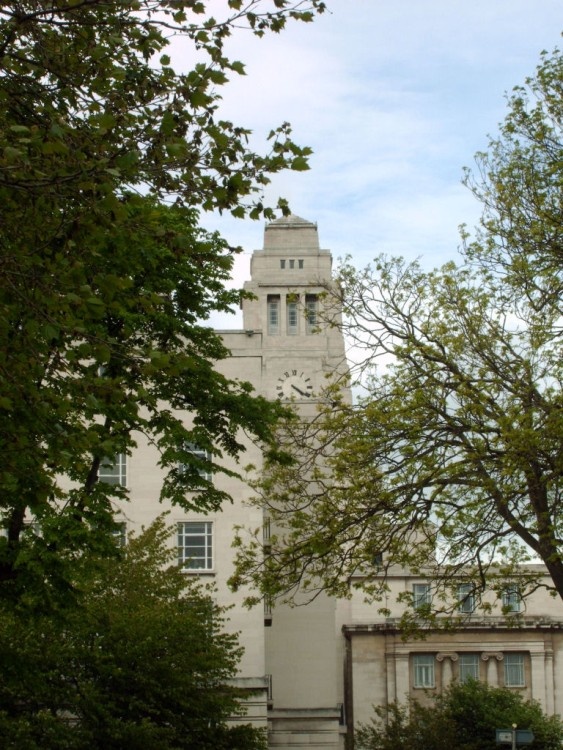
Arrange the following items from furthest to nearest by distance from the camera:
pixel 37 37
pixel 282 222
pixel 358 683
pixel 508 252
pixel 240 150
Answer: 1. pixel 282 222
2. pixel 358 683
3. pixel 508 252
4. pixel 240 150
5. pixel 37 37

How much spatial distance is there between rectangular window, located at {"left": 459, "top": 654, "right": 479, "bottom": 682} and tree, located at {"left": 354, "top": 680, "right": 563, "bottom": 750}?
10.9m

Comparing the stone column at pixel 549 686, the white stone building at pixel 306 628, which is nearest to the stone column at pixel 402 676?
the white stone building at pixel 306 628

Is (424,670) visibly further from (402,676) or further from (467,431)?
(467,431)

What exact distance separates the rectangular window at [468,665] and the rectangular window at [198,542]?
31003mm

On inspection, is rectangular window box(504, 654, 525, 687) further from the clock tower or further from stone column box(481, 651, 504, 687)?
the clock tower

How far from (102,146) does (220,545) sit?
33473 millimetres

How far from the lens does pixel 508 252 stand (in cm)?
2219

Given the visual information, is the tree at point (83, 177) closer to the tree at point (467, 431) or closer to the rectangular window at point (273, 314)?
the tree at point (467, 431)

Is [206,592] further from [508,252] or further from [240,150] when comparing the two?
[240,150]

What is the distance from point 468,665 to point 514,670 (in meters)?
2.50

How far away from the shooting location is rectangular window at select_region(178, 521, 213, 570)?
43562mm

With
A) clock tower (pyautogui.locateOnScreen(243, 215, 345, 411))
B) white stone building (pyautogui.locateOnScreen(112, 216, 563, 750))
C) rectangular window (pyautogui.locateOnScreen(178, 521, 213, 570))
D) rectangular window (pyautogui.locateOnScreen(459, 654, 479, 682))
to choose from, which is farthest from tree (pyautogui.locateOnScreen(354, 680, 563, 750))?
clock tower (pyautogui.locateOnScreen(243, 215, 345, 411))

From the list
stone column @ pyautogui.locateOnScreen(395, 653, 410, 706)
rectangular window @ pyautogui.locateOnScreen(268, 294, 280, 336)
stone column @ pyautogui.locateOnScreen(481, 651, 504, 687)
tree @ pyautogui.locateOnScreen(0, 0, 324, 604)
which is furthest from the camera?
rectangular window @ pyautogui.locateOnScreen(268, 294, 280, 336)

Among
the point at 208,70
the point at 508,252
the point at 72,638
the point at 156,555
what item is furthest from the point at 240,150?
the point at 156,555
